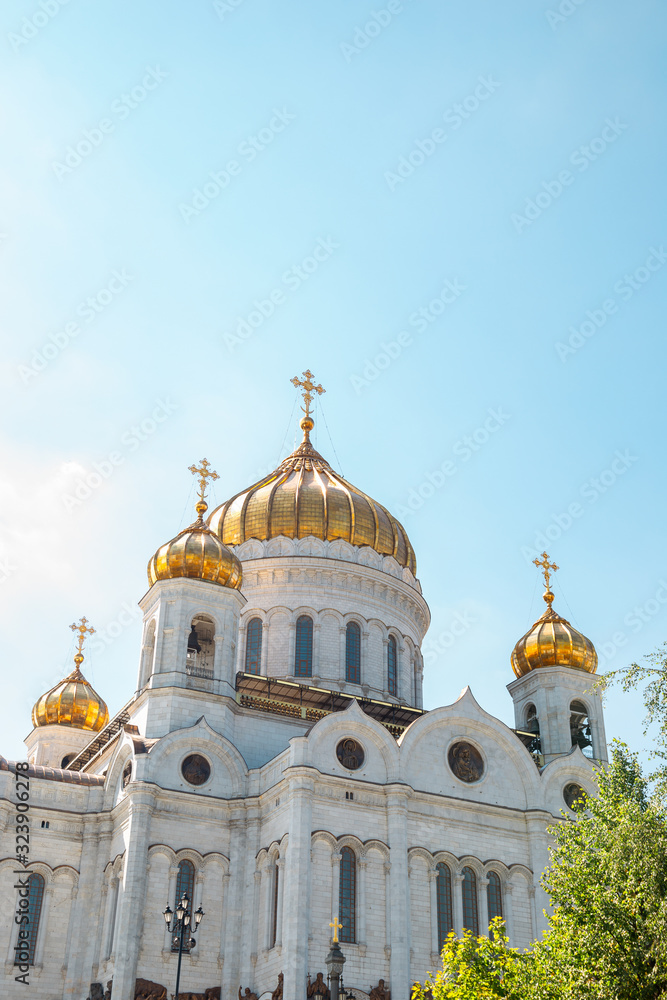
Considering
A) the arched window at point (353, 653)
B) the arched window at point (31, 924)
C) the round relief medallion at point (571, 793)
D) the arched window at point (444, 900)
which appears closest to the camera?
the arched window at point (444, 900)

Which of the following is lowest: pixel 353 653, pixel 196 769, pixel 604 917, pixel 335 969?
pixel 604 917

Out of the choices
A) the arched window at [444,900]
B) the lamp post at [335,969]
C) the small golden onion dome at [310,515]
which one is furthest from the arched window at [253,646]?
the lamp post at [335,969]

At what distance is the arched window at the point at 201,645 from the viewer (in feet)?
107

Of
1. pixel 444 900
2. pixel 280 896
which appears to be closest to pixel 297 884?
pixel 280 896

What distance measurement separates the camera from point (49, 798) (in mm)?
29719

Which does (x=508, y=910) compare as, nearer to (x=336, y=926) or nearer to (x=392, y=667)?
(x=336, y=926)

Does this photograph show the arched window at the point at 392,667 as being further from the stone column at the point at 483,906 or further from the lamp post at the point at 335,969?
the lamp post at the point at 335,969

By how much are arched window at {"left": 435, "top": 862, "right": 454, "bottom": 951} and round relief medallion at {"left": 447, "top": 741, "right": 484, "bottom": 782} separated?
8.72ft

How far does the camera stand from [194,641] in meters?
33.3

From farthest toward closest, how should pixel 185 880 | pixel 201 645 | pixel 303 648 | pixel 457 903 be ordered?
1. pixel 303 648
2. pixel 201 645
3. pixel 457 903
4. pixel 185 880

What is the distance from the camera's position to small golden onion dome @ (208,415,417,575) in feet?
122

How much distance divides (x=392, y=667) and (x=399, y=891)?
434 inches

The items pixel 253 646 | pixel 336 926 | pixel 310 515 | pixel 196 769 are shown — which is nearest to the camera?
pixel 336 926

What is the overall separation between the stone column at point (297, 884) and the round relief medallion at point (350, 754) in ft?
4.95
